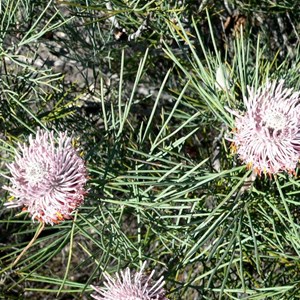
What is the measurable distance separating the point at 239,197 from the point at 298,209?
1.36 feet

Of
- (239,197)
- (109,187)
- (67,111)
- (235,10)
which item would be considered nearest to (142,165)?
(109,187)

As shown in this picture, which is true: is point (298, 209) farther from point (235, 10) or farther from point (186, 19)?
point (235, 10)

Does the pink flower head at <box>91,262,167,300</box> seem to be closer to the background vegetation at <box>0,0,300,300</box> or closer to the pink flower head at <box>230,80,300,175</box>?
the background vegetation at <box>0,0,300,300</box>

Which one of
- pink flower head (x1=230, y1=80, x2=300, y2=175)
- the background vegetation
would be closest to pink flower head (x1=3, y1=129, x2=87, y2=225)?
the background vegetation

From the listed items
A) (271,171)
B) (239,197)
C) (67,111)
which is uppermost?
(271,171)

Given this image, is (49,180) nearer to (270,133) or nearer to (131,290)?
(131,290)

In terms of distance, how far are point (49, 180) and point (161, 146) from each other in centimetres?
62

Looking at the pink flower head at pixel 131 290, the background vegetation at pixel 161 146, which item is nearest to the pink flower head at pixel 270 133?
the background vegetation at pixel 161 146

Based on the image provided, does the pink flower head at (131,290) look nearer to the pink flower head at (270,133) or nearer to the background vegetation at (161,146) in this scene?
the background vegetation at (161,146)

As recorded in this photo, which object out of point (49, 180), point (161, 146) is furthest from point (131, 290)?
point (161, 146)

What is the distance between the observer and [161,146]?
1.38m

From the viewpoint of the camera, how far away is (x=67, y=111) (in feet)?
4.19

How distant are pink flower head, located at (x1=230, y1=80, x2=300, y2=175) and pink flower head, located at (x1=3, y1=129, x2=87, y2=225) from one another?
23cm

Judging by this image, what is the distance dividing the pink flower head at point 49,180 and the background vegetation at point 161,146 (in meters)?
0.08
